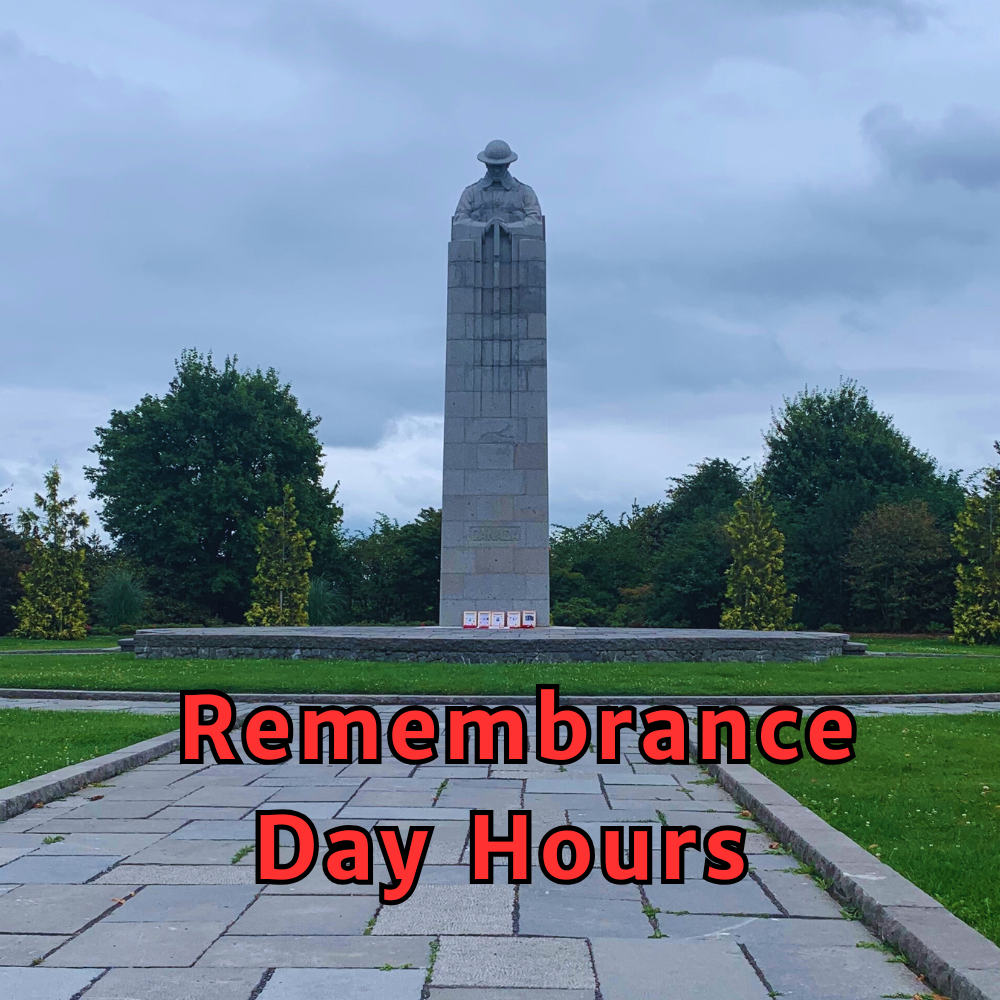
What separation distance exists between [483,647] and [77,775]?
10.9 meters

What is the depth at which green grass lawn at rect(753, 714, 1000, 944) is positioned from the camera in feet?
15.9

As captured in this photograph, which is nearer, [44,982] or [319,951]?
[44,982]

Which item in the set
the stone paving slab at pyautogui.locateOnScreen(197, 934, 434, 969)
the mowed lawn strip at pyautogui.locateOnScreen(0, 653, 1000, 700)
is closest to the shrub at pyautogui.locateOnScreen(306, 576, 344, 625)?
the mowed lawn strip at pyautogui.locateOnScreen(0, 653, 1000, 700)

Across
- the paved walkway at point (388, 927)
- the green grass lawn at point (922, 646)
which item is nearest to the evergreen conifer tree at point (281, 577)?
the green grass lawn at point (922, 646)

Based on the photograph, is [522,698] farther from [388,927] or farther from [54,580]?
[54,580]

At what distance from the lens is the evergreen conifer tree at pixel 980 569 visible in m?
27.3

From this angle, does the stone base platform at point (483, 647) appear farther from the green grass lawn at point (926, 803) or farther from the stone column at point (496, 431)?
the green grass lawn at point (926, 803)

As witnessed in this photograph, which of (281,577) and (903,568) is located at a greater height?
(903,568)

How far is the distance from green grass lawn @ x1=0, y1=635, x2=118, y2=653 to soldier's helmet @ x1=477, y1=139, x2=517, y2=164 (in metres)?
14.3

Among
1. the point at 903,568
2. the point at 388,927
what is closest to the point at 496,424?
the point at 903,568

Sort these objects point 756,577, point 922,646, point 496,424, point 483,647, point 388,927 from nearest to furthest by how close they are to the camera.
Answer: point 388,927, point 483,647, point 496,424, point 922,646, point 756,577

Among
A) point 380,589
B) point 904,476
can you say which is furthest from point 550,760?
point 904,476

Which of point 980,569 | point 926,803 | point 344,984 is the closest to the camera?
point 344,984

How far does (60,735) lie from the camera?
9.91m
